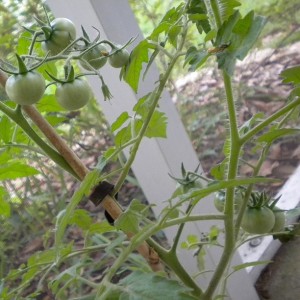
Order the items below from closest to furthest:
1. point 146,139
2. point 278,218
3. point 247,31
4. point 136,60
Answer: point 247,31 → point 136,60 → point 278,218 → point 146,139

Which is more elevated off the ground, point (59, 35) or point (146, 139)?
point (59, 35)

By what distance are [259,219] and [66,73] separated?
0.28 metres

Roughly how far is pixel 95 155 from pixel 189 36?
40 centimetres

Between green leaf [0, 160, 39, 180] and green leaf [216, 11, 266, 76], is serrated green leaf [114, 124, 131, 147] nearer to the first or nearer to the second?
green leaf [0, 160, 39, 180]

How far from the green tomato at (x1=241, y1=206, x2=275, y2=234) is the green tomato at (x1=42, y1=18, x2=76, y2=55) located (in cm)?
28

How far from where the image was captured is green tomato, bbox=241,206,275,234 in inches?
22.7

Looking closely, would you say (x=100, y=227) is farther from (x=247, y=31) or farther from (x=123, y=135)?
(x=247, y=31)

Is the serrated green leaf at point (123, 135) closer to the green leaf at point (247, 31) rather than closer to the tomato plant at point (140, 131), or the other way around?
the tomato plant at point (140, 131)

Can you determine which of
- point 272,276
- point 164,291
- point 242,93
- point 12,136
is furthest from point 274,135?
point 242,93

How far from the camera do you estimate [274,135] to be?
51cm

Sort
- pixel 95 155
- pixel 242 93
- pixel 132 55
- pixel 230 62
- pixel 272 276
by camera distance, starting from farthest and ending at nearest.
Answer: pixel 242 93 → pixel 95 155 → pixel 272 276 → pixel 132 55 → pixel 230 62

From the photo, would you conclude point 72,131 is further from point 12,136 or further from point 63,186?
point 12,136

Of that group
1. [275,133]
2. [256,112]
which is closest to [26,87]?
[275,133]

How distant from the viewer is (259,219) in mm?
577
